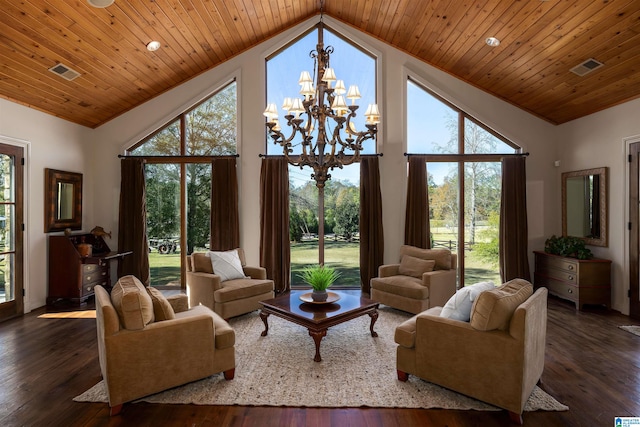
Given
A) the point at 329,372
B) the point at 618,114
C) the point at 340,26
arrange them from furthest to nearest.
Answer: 1. the point at 340,26
2. the point at 618,114
3. the point at 329,372

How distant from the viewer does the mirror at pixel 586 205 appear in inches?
196

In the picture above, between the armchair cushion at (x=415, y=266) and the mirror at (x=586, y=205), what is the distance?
7.86ft

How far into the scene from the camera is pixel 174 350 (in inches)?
103

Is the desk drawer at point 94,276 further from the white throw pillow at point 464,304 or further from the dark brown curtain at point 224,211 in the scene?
the white throw pillow at point 464,304

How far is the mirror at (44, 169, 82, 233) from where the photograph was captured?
5102 mm

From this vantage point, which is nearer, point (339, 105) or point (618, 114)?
point (339, 105)

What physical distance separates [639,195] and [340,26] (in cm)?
495

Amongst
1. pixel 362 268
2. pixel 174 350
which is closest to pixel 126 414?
pixel 174 350

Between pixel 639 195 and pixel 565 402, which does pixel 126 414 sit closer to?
pixel 565 402

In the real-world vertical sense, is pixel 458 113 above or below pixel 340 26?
below

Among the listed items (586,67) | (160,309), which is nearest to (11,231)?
(160,309)

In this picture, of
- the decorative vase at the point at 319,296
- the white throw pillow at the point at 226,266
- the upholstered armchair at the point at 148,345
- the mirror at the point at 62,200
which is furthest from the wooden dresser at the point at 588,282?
the mirror at the point at 62,200

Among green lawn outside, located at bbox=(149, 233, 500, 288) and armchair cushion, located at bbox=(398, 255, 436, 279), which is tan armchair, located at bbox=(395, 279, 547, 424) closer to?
armchair cushion, located at bbox=(398, 255, 436, 279)

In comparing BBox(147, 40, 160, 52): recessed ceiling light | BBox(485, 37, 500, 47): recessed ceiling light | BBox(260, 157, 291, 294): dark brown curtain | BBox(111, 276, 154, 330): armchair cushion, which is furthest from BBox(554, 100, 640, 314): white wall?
BBox(147, 40, 160, 52): recessed ceiling light
